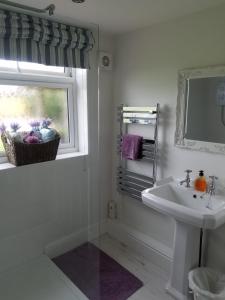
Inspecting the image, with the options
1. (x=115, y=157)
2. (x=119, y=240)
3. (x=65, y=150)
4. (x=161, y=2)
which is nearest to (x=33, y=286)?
(x=119, y=240)

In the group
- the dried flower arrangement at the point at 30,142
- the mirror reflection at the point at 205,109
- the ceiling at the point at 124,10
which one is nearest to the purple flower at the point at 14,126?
the dried flower arrangement at the point at 30,142

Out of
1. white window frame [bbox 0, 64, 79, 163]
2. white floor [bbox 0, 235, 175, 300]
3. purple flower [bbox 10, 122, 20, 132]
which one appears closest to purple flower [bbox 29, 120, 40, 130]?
purple flower [bbox 10, 122, 20, 132]

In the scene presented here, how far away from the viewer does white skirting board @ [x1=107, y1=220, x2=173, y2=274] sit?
85.0 inches

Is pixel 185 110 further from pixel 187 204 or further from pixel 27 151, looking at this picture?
pixel 27 151

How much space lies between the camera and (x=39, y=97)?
222 cm

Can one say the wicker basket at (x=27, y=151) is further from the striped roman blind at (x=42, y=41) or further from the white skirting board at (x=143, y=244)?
the white skirting board at (x=143, y=244)

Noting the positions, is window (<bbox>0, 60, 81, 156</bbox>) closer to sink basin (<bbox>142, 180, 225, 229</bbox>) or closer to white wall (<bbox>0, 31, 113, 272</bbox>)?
white wall (<bbox>0, 31, 113, 272</bbox>)

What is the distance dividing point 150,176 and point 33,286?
53.0 inches

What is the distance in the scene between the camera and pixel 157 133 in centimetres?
215

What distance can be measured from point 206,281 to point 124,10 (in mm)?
2048

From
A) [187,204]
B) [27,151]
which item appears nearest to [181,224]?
[187,204]

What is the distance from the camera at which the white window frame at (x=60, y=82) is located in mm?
2004

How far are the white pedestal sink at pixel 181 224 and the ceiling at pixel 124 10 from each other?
1.30 metres

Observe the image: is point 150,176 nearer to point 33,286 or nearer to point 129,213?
point 129,213
